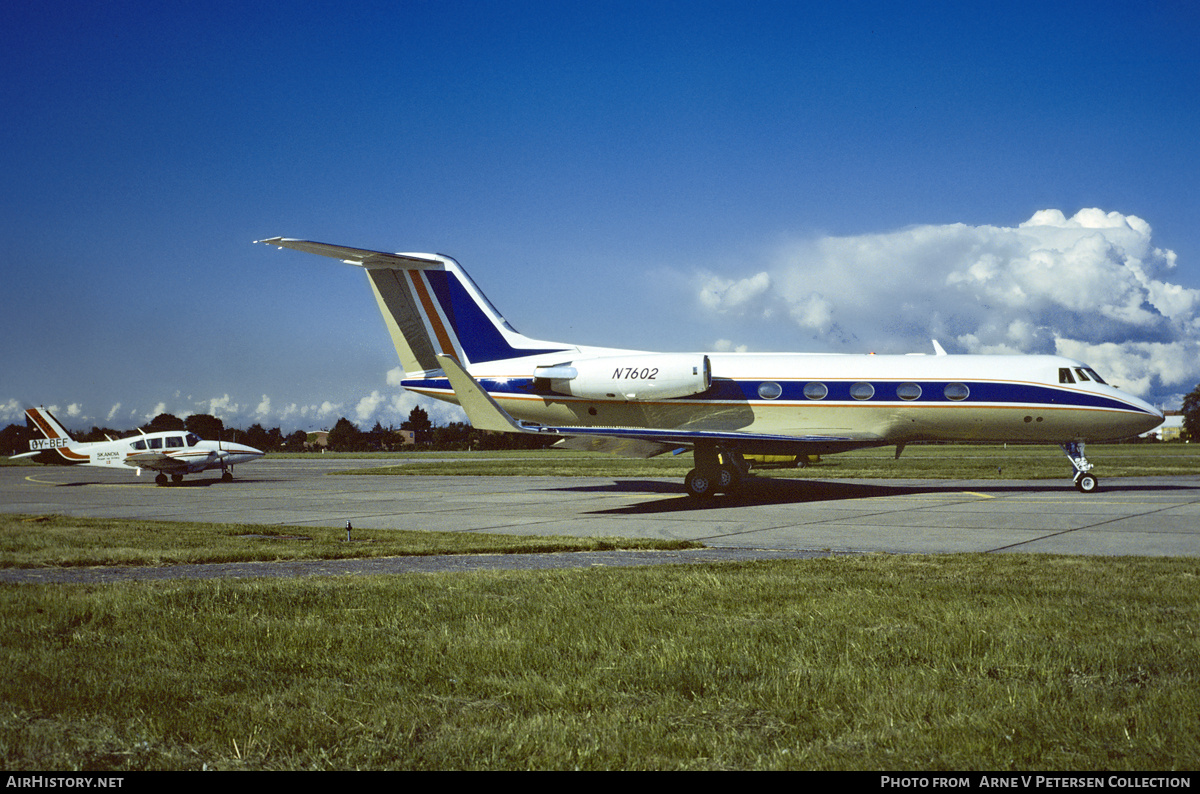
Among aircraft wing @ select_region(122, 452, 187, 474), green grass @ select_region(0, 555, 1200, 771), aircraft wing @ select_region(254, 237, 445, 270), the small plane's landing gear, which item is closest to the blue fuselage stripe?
the small plane's landing gear

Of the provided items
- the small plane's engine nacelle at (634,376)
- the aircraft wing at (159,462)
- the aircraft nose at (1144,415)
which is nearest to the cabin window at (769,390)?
the small plane's engine nacelle at (634,376)

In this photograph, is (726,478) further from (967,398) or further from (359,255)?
(359,255)

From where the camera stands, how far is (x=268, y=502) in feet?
68.8

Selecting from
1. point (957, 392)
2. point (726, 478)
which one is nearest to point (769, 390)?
point (726, 478)

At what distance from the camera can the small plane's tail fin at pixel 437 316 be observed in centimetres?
2219

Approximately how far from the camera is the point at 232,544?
38.5ft

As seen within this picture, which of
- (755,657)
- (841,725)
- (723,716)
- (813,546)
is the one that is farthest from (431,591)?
(813,546)

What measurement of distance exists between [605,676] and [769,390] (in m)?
16.3

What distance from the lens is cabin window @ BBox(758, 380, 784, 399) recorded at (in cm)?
2062

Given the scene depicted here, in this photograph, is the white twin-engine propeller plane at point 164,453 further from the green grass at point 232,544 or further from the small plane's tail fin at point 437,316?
the green grass at point 232,544

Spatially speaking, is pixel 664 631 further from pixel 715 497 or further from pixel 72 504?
pixel 72 504

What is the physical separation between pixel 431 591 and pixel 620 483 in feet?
63.6

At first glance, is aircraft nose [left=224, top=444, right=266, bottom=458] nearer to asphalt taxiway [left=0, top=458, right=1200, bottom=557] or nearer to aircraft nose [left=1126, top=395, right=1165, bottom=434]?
asphalt taxiway [left=0, top=458, right=1200, bottom=557]

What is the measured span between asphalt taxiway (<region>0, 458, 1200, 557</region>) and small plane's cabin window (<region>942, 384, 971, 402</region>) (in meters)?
2.40
